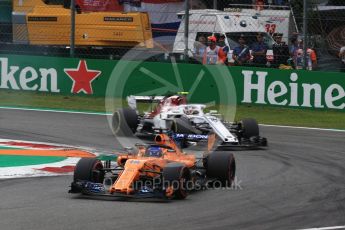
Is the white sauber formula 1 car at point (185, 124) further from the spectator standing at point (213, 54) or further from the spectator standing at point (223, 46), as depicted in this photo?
the spectator standing at point (223, 46)

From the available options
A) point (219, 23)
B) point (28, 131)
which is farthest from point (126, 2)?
point (28, 131)

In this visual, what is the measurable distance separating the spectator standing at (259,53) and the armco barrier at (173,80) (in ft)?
1.53

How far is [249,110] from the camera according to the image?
20.7m

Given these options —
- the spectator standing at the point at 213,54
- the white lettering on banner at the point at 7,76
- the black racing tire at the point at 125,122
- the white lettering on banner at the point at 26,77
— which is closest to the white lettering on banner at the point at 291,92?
the spectator standing at the point at 213,54

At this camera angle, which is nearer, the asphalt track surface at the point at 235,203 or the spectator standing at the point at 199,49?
the asphalt track surface at the point at 235,203

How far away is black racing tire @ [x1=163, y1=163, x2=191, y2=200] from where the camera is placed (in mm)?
9656

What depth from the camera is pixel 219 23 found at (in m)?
24.2

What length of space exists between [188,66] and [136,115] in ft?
19.1

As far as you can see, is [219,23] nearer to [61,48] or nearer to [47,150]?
[61,48]

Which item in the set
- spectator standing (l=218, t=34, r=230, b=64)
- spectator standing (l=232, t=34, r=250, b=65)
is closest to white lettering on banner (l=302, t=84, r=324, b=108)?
spectator standing (l=232, t=34, r=250, b=65)

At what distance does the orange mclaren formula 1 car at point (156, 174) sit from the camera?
382 inches

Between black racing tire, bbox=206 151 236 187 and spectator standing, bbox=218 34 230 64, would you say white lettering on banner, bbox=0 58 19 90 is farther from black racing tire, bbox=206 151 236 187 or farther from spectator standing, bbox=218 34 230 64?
black racing tire, bbox=206 151 236 187

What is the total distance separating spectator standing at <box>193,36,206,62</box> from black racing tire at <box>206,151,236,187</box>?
11.3 m

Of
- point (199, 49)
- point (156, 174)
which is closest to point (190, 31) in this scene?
point (199, 49)
